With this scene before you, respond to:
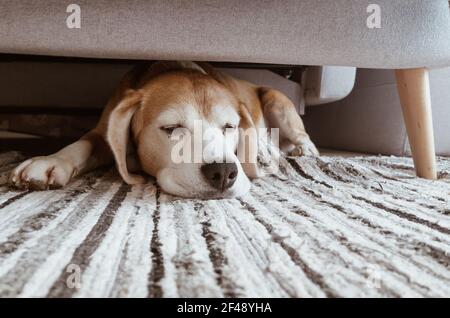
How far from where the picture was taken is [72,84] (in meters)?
2.11

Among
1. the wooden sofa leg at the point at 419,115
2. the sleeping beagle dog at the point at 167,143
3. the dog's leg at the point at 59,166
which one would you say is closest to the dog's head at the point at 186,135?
the sleeping beagle dog at the point at 167,143

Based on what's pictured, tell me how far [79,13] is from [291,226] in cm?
74

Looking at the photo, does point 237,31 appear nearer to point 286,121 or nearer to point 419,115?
point 419,115

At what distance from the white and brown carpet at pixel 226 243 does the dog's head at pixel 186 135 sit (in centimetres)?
6

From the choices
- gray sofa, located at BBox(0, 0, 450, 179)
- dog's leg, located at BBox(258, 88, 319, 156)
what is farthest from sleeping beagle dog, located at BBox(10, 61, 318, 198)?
dog's leg, located at BBox(258, 88, 319, 156)

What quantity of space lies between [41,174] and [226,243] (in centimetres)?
64

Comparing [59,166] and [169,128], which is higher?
[169,128]

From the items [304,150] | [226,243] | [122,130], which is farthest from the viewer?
[304,150]

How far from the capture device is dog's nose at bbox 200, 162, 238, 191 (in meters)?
1.09

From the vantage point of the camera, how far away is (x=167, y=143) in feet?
4.15

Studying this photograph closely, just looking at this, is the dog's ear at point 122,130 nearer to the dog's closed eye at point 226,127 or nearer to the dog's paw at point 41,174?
the dog's paw at point 41,174


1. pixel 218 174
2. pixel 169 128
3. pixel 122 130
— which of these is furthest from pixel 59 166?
pixel 218 174
